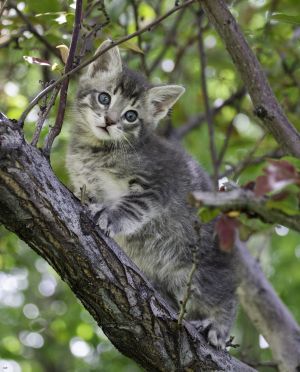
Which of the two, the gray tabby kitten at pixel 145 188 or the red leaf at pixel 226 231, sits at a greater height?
the red leaf at pixel 226 231

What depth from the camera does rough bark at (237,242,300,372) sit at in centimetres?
472

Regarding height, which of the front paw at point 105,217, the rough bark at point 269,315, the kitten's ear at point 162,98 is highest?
the kitten's ear at point 162,98

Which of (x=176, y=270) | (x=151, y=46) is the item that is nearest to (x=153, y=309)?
(x=176, y=270)

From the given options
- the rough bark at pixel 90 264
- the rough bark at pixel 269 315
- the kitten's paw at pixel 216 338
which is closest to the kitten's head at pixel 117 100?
the rough bark at pixel 269 315

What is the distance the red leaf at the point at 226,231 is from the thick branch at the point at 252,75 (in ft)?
4.00

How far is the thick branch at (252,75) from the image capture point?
3.58m

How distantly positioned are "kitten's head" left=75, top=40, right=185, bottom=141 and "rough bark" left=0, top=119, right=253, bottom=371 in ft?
5.55

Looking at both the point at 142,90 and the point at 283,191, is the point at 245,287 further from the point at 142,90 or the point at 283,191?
the point at 283,191

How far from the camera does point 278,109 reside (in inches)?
142

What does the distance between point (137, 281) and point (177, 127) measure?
3.95m

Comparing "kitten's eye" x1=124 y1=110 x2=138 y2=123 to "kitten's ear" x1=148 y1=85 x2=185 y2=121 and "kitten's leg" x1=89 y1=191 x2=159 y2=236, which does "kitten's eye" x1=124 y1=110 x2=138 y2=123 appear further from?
"kitten's leg" x1=89 y1=191 x2=159 y2=236

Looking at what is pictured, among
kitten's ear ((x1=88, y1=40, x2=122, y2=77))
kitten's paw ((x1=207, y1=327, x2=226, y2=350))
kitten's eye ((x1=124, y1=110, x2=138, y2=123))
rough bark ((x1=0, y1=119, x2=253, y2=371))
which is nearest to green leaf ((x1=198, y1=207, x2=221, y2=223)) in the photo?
rough bark ((x1=0, y1=119, x2=253, y2=371))

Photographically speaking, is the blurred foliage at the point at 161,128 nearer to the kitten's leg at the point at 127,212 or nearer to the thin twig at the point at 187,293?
the kitten's leg at the point at 127,212

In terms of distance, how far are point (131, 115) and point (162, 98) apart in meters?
0.37
